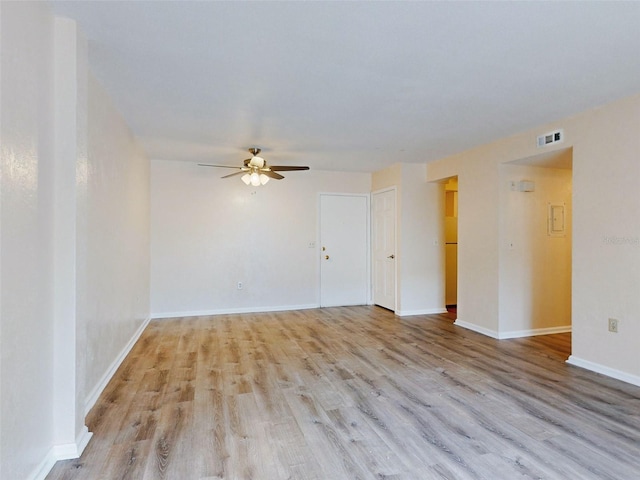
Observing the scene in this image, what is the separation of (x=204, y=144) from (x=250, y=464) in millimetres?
3624

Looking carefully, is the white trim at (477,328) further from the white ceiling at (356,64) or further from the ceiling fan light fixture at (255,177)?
the ceiling fan light fixture at (255,177)

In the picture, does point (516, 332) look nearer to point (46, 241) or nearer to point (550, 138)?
point (550, 138)

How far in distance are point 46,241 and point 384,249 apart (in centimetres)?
494

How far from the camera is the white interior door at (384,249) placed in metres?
5.80

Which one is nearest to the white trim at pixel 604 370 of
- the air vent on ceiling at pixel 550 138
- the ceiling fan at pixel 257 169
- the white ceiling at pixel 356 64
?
the air vent on ceiling at pixel 550 138

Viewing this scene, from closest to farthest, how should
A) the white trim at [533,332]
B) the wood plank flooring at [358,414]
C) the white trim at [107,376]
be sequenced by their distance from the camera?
the wood plank flooring at [358,414], the white trim at [107,376], the white trim at [533,332]

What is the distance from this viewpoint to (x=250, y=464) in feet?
6.09

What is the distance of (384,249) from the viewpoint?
6.06 m

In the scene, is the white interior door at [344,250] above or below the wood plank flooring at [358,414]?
above

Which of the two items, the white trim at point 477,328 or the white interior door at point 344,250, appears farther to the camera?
the white interior door at point 344,250

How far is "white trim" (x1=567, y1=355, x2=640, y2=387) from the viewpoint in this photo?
291 cm

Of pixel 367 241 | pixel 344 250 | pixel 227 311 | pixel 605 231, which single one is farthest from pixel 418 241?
pixel 227 311

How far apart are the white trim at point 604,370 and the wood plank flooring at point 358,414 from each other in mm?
80

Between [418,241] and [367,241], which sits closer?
[418,241]
